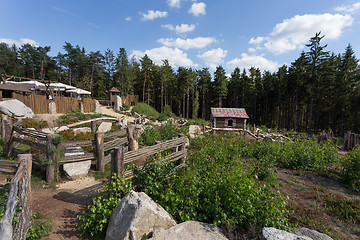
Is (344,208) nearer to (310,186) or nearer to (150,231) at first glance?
(310,186)

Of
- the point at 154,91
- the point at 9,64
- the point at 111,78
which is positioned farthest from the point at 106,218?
the point at 9,64

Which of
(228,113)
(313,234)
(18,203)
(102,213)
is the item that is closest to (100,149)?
(102,213)

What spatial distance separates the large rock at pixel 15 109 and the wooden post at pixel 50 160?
1134cm

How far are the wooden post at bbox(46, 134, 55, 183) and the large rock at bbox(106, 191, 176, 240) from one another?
3.66m

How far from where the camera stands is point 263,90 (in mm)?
38906

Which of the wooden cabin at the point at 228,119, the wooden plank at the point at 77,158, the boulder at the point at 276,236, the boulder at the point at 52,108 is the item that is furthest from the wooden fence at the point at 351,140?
the boulder at the point at 52,108

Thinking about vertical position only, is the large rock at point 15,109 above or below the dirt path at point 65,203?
above

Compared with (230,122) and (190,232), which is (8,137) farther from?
(230,122)

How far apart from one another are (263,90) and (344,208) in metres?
38.3

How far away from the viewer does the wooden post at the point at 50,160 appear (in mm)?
5465

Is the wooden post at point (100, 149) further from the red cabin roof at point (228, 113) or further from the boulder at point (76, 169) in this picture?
the red cabin roof at point (228, 113)

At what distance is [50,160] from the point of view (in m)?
5.53

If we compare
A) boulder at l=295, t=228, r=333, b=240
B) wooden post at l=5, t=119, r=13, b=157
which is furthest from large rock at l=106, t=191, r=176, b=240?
wooden post at l=5, t=119, r=13, b=157

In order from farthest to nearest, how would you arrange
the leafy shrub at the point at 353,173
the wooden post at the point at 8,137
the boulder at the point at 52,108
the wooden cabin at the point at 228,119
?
the wooden cabin at the point at 228,119 < the boulder at the point at 52,108 < the wooden post at the point at 8,137 < the leafy shrub at the point at 353,173
